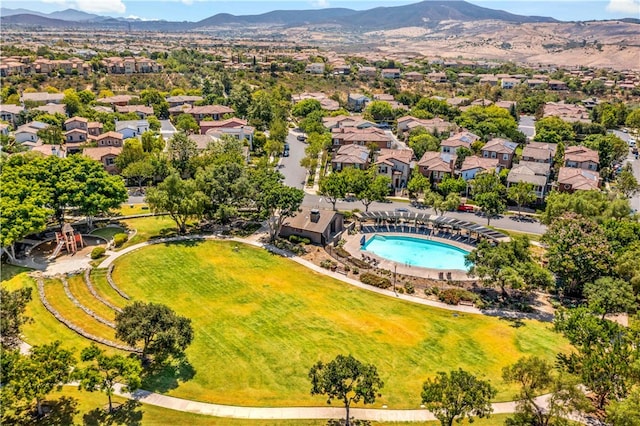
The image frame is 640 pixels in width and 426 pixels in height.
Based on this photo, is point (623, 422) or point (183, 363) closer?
point (623, 422)

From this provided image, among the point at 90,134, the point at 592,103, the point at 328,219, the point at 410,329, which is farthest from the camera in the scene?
Result: the point at 592,103

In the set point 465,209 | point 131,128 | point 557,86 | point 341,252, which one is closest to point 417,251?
point 341,252

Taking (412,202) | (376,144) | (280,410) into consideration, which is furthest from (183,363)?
(376,144)

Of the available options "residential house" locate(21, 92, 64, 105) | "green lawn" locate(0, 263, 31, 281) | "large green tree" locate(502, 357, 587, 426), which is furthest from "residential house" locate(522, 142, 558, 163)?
"residential house" locate(21, 92, 64, 105)

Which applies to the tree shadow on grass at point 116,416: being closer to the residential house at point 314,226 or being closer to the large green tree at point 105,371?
the large green tree at point 105,371

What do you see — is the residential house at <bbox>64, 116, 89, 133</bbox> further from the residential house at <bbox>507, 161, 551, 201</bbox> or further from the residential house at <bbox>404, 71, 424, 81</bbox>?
the residential house at <bbox>404, 71, 424, 81</bbox>

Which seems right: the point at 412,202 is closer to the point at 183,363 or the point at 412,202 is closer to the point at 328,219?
the point at 328,219

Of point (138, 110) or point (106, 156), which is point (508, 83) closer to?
point (138, 110)
